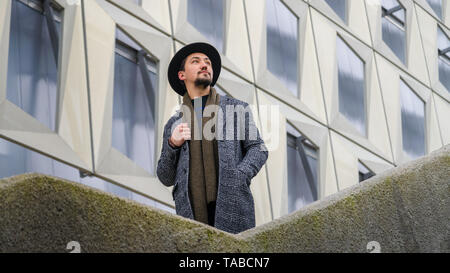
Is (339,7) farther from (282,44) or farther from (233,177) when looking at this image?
(233,177)

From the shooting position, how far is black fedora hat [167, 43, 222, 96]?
6.44m

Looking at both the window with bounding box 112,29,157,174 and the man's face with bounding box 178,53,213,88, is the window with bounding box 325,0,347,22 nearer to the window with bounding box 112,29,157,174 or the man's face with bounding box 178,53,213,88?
the window with bounding box 112,29,157,174

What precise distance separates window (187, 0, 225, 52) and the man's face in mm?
9535

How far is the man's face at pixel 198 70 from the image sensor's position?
6.33 meters

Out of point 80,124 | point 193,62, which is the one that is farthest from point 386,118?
point 193,62

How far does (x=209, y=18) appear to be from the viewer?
16375 mm

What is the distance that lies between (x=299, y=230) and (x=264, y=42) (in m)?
13.9

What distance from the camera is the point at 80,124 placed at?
1270 cm

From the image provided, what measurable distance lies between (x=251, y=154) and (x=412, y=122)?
60.1 ft

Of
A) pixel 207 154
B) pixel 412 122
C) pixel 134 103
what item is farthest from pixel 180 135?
pixel 412 122

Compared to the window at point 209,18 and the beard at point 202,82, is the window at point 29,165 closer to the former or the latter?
the window at point 209,18

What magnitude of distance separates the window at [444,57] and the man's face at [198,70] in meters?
20.7

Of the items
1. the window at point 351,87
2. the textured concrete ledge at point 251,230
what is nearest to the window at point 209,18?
the window at point 351,87

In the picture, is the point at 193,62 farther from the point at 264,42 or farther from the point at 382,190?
the point at 264,42
